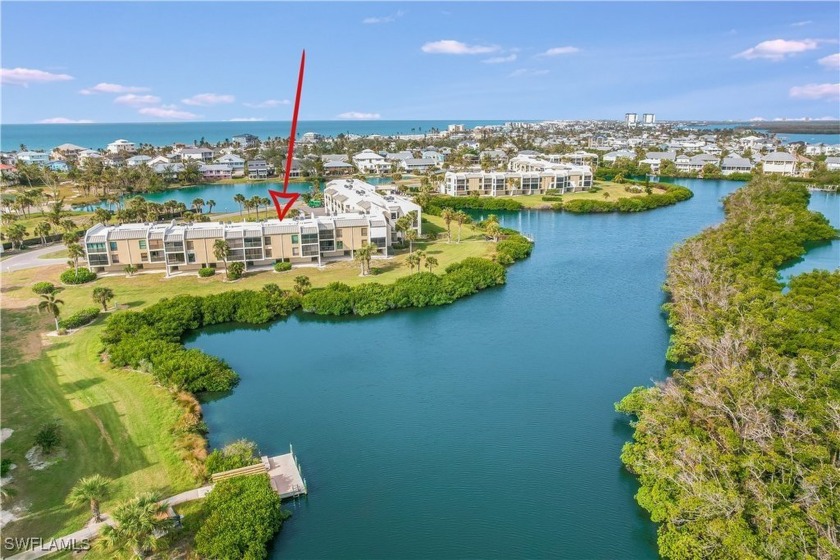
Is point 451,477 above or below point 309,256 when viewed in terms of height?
below

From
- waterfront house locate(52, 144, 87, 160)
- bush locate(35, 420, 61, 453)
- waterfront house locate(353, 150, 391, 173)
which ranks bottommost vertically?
bush locate(35, 420, 61, 453)

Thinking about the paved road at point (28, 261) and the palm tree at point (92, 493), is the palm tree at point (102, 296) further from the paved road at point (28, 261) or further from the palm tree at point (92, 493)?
the palm tree at point (92, 493)

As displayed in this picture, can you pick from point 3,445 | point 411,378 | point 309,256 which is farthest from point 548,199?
point 3,445

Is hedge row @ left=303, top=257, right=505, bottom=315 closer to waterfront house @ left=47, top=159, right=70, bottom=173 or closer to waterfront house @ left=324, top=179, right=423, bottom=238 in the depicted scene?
waterfront house @ left=324, top=179, right=423, bottom=238

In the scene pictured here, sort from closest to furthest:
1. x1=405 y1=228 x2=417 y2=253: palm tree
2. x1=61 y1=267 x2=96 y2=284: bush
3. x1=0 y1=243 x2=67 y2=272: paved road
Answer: x1=61 y1=267 x2=96 y2=284: bush, x1=0 y1=243 x2=67 y2=272: paved road, x1=405 y1=228 x2=417 y2=253: palm tree

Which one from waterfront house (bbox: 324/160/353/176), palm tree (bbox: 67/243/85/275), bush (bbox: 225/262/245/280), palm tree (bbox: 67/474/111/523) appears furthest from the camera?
waterfront house (bbox: 324/160/353/176)

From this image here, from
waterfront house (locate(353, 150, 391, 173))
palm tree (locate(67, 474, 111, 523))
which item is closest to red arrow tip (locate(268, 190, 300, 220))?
palm tree (locate(67, 474, 111, 523))

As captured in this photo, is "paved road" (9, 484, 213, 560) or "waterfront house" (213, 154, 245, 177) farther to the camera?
"waterfront house" (213, 154, 245, 177)

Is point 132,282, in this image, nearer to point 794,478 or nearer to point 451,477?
point 451,477
